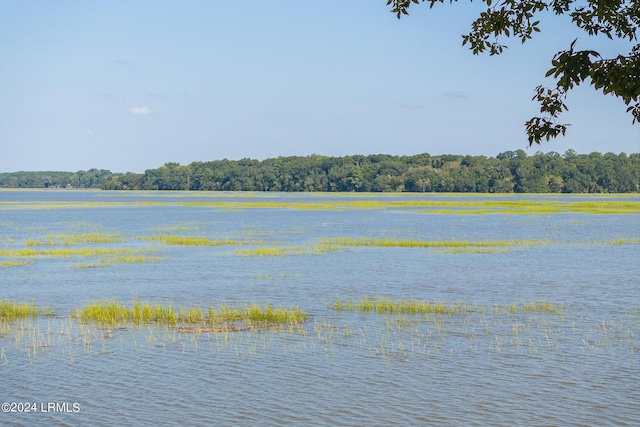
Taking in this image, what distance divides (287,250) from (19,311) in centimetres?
2114

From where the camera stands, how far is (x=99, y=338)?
61.7ft

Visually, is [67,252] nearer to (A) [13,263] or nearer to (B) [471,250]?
(A) [13,263]

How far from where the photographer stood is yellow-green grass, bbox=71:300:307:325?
20.9m

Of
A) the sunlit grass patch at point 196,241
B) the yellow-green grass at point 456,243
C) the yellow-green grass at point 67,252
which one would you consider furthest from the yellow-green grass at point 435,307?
the sunlit grass patch at point 196,241

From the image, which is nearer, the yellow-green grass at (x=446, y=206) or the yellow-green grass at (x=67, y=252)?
the yellow-green grass at (x=67, y=252)

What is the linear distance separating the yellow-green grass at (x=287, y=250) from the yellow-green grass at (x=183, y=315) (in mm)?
17394

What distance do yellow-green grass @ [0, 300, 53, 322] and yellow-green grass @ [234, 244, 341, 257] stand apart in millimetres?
17291

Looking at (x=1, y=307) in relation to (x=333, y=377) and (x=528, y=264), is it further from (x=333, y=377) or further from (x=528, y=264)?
(x=528, y=264)

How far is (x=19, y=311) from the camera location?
22125 millimetres

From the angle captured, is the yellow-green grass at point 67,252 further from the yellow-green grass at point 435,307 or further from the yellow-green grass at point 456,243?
the yellow-green grass at point 435,307

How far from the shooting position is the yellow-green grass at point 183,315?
20922mm

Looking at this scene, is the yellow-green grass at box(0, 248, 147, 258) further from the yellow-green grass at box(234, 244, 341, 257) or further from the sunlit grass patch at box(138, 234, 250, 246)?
the yellow-green grass at box(234, 244, 341, 257)

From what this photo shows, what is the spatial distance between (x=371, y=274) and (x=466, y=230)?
30.2 m

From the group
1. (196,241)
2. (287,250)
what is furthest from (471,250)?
(196,241)
